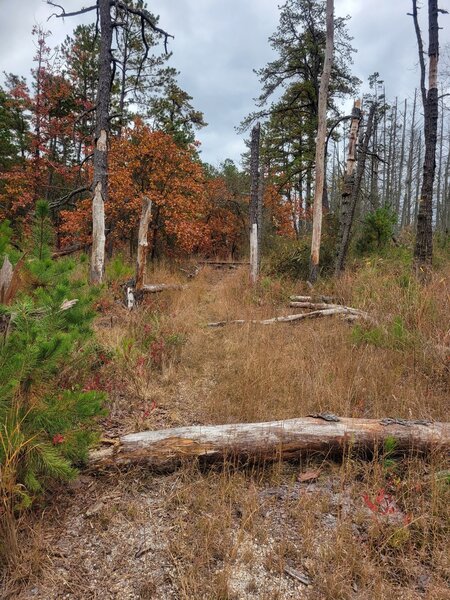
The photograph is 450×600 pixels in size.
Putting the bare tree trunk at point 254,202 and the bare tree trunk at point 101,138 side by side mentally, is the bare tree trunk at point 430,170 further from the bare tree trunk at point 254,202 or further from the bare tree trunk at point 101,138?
the bare tree trunk at point 101,138

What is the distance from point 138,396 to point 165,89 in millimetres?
14089

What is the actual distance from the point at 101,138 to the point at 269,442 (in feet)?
22.7

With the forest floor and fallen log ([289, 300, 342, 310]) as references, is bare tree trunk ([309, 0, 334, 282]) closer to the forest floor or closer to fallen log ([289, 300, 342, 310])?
fallen log ([289, 300, 342, 310])

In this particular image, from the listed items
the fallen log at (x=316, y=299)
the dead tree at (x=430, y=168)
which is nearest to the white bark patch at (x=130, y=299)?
Answer: the fallen log at (x=316, y=299)

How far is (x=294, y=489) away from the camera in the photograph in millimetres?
2193

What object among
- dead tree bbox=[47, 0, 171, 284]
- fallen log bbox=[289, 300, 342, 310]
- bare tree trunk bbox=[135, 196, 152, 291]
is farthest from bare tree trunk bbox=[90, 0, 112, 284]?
fallen log bbox=[289, 300, 342, 310]

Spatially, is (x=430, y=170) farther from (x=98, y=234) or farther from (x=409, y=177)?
(x=409, y=177)

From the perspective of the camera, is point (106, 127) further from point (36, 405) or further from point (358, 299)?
point (36, 405)

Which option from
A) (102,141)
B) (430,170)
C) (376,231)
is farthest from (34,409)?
(376,231)

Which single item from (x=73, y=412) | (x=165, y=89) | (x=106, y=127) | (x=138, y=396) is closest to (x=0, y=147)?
(x=165, y=89)

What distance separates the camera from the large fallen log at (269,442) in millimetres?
2311

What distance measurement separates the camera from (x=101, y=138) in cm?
685

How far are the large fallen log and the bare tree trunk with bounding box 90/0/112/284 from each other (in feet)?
16.0

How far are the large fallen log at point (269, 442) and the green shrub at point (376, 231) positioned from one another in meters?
8.55
